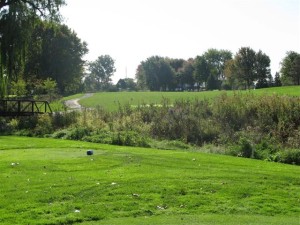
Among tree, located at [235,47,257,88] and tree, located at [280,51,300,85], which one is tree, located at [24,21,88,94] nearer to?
tree, located at [235,47,257,88]

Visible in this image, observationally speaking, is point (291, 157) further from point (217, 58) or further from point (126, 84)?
point (126, 84)

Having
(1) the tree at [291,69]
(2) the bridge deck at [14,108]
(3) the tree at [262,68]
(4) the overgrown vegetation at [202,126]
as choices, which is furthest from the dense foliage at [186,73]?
(4) the overgrown vegetation at [202,126]

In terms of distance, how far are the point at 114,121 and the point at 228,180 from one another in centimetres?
1513

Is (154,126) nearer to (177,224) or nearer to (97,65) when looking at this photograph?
(177,224)

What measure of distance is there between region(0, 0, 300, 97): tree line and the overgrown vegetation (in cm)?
458

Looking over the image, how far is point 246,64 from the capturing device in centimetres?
8312

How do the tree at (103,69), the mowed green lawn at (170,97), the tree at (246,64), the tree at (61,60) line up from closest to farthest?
the mowed green lawn at (170,97)
the tree at (61,60)
the tree at (246,64)
the tree at (103,69)

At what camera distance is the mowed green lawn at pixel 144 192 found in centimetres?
774

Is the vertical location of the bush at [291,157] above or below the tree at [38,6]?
below

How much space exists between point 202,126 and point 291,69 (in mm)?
59789

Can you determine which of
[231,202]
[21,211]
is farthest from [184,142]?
[21,211]

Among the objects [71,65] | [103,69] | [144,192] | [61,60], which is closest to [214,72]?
[71,65]

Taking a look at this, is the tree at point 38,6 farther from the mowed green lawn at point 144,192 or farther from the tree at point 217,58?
the tree at point 217,58

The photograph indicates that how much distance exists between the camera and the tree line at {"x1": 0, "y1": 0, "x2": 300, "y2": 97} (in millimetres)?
24156
